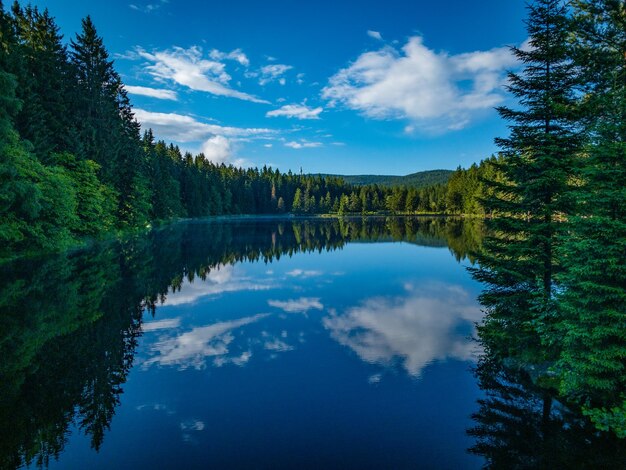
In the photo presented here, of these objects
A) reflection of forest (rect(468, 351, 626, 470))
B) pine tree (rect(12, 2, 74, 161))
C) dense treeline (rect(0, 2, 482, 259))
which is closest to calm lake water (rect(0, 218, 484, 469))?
reflection of forest (rect(468, 351, 626, 470))

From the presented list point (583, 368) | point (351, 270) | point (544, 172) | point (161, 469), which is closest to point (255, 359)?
point (161, 469)

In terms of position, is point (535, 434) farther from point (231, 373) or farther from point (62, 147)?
point (62, 147)

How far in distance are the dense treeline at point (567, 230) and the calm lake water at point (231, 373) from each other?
225cm

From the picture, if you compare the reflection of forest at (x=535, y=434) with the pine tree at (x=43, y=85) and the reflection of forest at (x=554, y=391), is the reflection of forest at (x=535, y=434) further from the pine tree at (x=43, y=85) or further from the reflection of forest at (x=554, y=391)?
the pine tree at (x=43, y=85)

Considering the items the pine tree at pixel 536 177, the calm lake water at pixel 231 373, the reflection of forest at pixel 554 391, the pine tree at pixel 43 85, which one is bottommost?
the calm lake water at pixel 231 373

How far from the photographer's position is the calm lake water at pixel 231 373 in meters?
8.39

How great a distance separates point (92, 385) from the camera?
36.6ft

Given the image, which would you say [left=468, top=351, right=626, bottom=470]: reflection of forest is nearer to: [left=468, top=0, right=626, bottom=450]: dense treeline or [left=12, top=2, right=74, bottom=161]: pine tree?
[left=468, top=0, right=626, bottom=450]: dense treeline

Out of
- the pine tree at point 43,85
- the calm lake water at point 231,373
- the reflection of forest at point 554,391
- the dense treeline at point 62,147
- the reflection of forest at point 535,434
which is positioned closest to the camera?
the reflection of forest at point 535,434

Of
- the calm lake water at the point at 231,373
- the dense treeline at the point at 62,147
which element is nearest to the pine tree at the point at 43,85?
the dense treeline at the point at 62,147

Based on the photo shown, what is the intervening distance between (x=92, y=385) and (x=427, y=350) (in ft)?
39.4

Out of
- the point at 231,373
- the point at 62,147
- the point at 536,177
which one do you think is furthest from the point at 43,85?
the point at 536,177

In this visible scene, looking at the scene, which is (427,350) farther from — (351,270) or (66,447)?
(351,270)

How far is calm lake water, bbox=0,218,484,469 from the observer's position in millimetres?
8391
